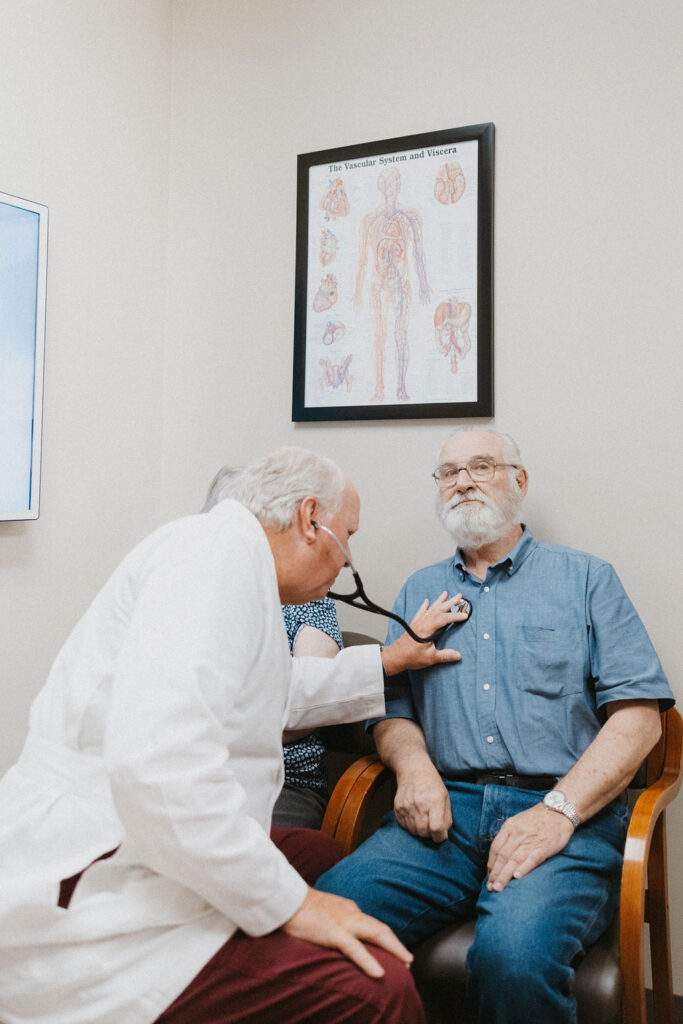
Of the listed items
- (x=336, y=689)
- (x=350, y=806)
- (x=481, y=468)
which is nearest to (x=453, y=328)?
(x=481, y=468)

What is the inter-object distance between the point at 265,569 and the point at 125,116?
212 centimetres

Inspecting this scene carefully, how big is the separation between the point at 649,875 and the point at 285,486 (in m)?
1.29

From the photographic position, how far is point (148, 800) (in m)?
1.08

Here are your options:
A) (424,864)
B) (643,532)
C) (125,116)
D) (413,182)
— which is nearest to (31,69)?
(125,116)

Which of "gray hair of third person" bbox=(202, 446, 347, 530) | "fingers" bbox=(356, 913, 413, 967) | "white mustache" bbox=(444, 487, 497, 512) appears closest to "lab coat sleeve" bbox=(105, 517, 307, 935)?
"fingers" bbox=(356, 913, 413, 967)

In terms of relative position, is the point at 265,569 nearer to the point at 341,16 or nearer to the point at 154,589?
the point at 154,589

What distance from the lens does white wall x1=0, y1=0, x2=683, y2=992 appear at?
2250 millimetres

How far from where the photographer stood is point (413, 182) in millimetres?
2541

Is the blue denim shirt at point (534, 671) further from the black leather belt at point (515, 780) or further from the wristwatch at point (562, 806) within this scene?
the wristwatch at point (562, 806)

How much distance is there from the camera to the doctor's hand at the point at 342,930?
1172 millimetres

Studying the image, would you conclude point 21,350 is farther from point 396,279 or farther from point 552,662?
point 552,662

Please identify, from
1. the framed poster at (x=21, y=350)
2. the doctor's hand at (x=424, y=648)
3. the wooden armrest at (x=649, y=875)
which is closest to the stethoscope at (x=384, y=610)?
the doctor's hand at (x=424, y=648)

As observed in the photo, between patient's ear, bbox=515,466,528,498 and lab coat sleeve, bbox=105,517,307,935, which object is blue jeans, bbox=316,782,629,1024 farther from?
patient's ear, bbox=515,466,528,498

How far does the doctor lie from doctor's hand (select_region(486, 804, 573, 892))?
48 cm
